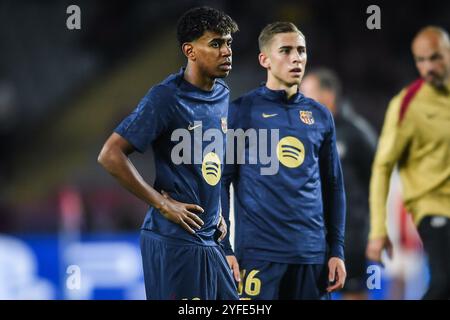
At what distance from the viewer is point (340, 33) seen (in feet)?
21.4

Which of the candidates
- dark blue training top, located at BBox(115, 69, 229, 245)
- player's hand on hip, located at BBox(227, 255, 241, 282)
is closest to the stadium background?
player's hand on hip, located at BBox(227, 255, 241, 282)

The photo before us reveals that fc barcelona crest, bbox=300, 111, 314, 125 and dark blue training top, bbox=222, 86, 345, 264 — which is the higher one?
fc barcelona crest, bbox=300, 111, 314, 125

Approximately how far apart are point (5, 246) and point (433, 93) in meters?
2.84

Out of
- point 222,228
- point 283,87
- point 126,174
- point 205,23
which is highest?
point 205,23

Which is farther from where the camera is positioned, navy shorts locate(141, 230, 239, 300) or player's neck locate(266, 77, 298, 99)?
player's neck locate(266, 77, 298, 99)

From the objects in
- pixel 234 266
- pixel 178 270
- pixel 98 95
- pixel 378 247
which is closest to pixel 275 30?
pixel 234 266

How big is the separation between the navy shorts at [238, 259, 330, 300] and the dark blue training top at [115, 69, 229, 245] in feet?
1.43

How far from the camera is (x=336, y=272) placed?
4.04 metres

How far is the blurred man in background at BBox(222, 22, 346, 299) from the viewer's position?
159 inches

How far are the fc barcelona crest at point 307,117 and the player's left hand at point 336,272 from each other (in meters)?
0.60

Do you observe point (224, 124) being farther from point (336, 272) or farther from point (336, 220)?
point (336, 272)

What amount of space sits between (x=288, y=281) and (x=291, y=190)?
39cm

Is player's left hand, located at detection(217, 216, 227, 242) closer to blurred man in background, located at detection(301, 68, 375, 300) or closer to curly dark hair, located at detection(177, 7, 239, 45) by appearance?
curly dark hair, located at detection(177, 7, 239, 45)

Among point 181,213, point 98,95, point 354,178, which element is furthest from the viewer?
point 98,95
